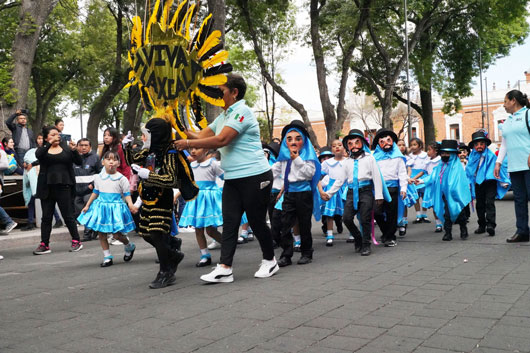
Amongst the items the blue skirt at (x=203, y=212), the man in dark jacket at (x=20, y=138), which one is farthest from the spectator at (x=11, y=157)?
the blue skirt at (x=203, y=212)

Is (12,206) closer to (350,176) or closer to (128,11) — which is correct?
(350,176)

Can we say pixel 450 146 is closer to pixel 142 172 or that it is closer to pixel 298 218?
pixel 298 218

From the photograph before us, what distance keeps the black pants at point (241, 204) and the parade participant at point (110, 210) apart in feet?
6.96

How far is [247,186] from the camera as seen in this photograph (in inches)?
238

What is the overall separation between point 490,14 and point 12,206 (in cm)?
2310

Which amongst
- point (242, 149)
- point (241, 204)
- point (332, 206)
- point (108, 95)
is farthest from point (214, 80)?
point (108, 95)

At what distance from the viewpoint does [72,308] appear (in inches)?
207

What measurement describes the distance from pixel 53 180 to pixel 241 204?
4.54m

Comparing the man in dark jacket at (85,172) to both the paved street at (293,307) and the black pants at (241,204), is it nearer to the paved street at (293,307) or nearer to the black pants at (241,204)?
the paved street at (293,307)

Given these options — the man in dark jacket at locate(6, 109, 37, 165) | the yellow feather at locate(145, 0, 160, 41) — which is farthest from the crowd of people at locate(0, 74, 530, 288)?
Result: the man in dark jacket at locate(6, 109, 37, 165)

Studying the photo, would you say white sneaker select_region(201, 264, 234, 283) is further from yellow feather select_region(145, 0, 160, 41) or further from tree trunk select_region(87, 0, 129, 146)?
tree trunk select_region(87, 0, 129, 146)

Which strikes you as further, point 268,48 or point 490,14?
point 268,48

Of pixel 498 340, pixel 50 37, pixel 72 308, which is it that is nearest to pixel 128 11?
pixel 50 37

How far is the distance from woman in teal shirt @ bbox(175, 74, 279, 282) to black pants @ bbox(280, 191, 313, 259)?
1.12 meters
